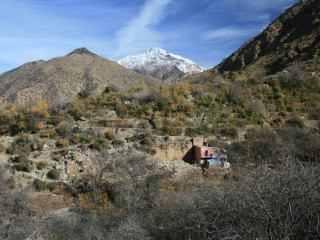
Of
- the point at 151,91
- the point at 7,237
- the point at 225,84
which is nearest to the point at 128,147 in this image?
the point at 151,91

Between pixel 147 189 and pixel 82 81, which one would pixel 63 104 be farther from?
pixel 82 81

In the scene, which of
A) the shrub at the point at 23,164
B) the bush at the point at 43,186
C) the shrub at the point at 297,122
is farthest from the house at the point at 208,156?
the shrub at the point at 23,164

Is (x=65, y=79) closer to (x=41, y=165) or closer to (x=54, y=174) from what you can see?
(x=41, y=165)

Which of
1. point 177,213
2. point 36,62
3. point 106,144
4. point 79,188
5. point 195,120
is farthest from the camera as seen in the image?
point 36,62

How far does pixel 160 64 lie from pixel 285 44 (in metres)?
67.8

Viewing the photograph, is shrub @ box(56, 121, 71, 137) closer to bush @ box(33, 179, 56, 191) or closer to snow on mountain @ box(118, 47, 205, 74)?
bush @ box(33, 179, 56, 191)

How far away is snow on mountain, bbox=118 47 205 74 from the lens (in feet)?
303

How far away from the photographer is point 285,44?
30.3 metres

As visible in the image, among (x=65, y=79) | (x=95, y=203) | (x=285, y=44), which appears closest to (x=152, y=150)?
(x=95, y=203)

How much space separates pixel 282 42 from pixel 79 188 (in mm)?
33123

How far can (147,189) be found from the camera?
11.8m

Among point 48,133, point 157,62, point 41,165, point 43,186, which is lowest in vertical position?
point 43,186

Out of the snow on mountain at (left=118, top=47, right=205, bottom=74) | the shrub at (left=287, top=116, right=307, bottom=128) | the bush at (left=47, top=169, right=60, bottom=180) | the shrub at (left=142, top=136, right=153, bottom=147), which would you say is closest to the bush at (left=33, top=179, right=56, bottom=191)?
the bush at (left=47, top=169, right=60, bottom=180)

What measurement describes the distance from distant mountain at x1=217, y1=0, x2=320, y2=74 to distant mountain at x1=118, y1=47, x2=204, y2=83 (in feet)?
147
